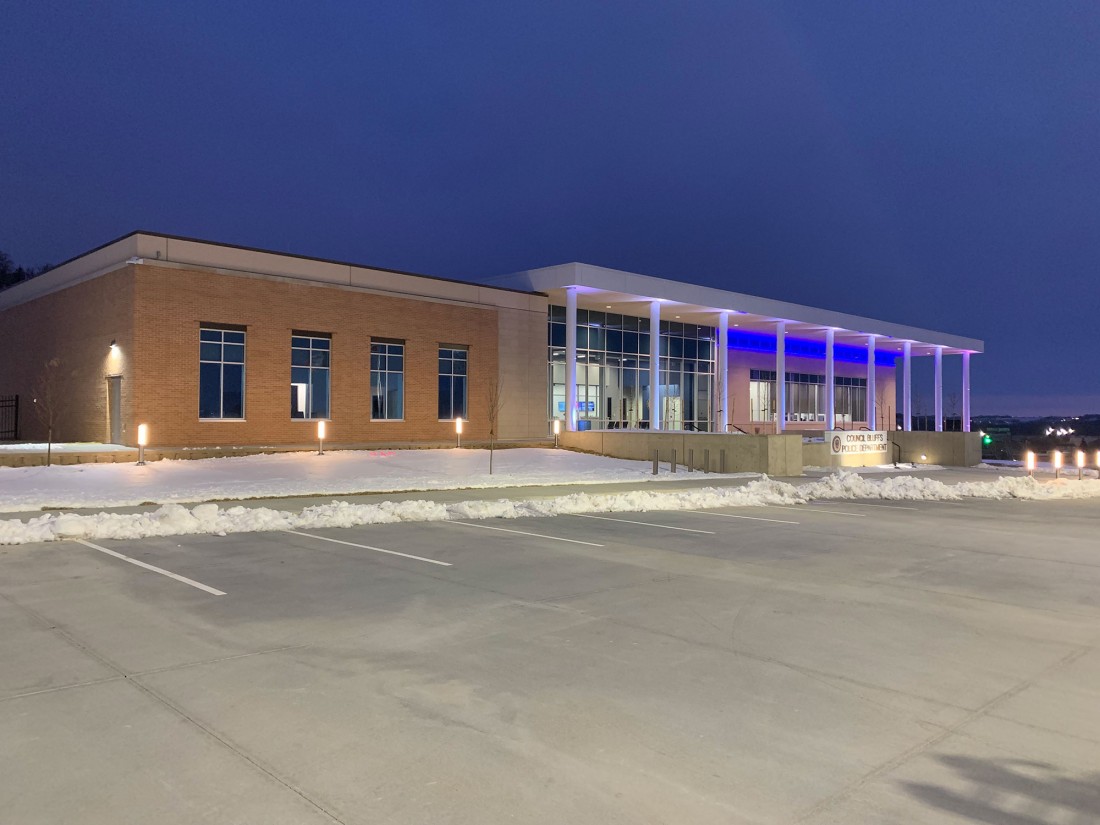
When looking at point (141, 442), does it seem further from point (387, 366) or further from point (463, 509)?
point (463, 509)

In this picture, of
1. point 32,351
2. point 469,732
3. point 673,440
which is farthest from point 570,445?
point 469,732

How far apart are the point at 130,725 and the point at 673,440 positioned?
98.3 feet

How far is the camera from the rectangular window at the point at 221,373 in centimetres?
2889

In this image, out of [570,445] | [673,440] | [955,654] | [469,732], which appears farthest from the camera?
[570,445]

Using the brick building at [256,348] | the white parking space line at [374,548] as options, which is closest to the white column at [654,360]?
the brick building at [256,348]

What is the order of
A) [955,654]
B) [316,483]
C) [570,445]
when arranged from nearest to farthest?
[955,654]
[316,483]
[570,445]

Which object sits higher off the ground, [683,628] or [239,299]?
[239,299]

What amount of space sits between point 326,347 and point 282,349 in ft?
6.86

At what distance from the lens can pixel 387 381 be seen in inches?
1357

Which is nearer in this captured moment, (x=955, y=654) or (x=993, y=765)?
(x=993, y=765)

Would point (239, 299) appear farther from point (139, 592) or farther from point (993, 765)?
point (993, 765)

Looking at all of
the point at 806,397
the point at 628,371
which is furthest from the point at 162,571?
the point at 806,397

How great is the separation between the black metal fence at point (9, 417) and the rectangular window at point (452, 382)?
20258 millimetres

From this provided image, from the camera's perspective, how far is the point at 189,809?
378cm
